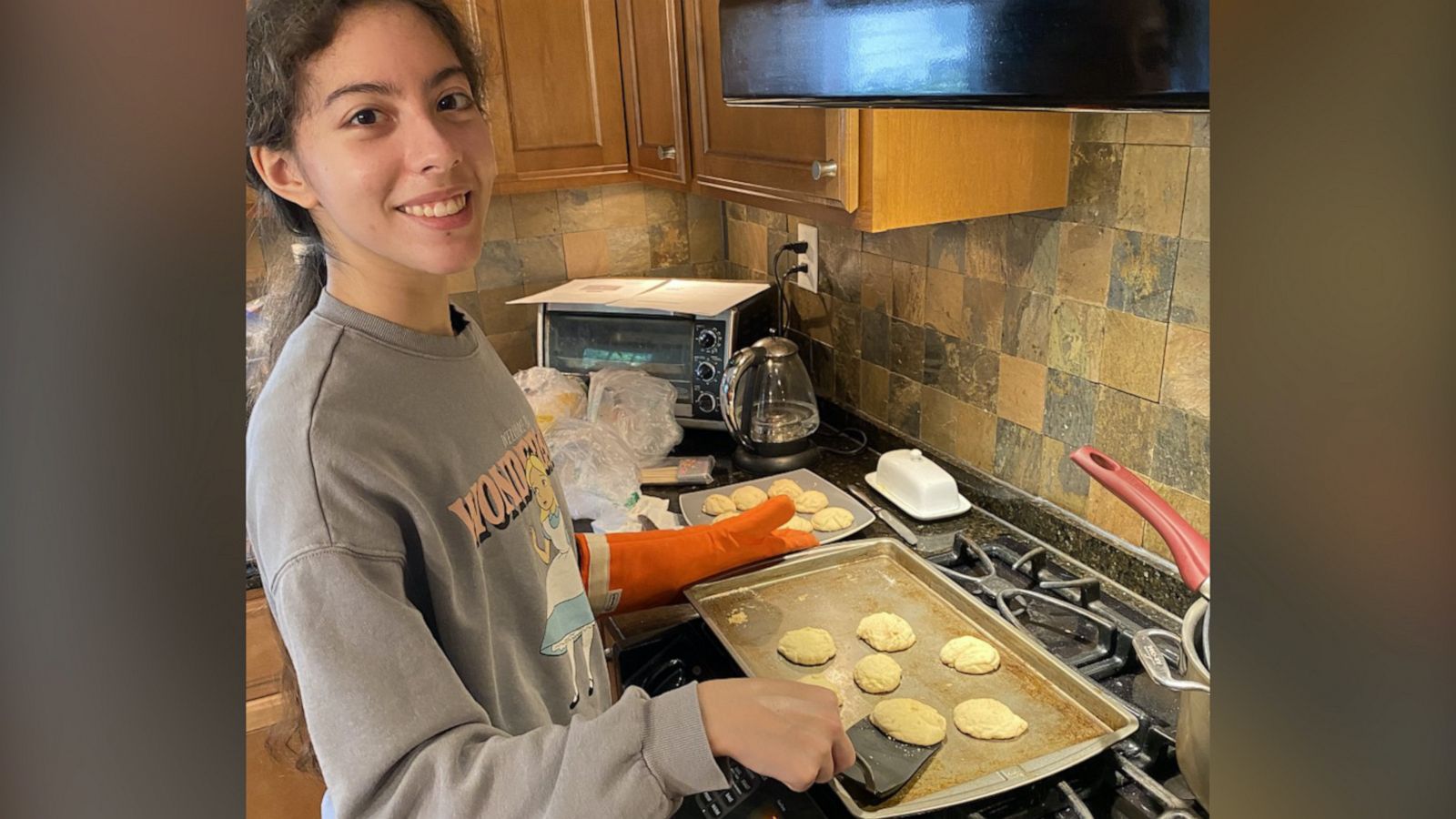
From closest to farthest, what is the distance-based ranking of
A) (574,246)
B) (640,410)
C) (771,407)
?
(771,407) → (640,410) → (574,246)

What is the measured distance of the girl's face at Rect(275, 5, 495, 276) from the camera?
594 mm

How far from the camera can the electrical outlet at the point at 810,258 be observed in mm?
1964

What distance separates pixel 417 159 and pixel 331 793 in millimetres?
438

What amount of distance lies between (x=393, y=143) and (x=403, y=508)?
27 centimetres

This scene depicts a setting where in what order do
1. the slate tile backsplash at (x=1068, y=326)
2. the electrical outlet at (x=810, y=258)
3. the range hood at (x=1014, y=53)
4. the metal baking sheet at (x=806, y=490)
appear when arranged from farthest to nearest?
the electrical outlet at (x=810, y=258)
the metal baking sheet at (x=806, y=490)
the slate tile backsplash at (x=1068, y=326)
the range hood at (x=1014, y=53)

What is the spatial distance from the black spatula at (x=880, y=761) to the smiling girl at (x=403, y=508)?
0.23 m

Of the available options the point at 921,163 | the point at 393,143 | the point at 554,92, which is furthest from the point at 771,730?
the point at 554,92

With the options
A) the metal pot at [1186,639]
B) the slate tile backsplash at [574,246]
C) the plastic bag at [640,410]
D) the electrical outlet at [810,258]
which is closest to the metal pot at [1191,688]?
the metal pot at [1186,639]

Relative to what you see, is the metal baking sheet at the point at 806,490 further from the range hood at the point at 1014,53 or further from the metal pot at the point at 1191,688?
the range hood at the point at 1014,53

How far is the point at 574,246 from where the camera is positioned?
2348 mm

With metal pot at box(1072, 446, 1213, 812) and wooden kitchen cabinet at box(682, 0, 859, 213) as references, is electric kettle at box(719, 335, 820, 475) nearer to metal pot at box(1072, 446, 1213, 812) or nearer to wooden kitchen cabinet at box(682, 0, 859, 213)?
wooden kitchen cabinet at box(682, 0, 859, 213)

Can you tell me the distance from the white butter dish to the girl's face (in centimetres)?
97

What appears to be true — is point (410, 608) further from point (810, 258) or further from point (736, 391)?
point (810, 258)
